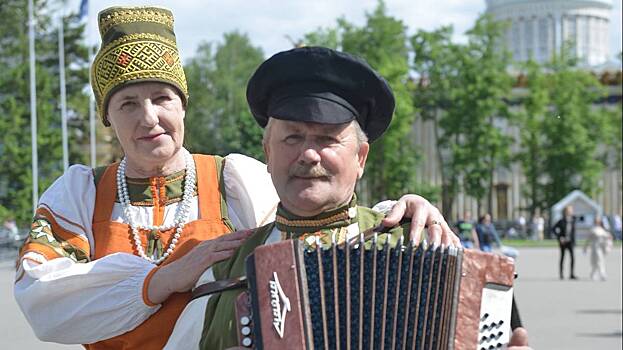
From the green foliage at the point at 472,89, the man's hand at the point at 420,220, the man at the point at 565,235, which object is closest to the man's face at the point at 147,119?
the man's hand at the point at 420,220

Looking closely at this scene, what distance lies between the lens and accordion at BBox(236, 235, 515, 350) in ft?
8.75

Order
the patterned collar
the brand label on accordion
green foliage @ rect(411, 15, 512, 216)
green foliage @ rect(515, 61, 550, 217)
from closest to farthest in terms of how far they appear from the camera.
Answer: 1. the brand label on accordion
2. the patterned collar
3. green foliage @ rect(411, 15, 512, 216)
4. green foliage @ rect(515, 61, 550, 217)

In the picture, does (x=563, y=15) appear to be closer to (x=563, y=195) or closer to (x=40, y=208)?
(x=563, y=195)

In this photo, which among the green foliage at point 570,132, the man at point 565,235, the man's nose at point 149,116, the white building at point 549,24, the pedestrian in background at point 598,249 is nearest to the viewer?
the man's nose at point 149,116

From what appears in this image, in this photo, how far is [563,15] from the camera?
8569cm

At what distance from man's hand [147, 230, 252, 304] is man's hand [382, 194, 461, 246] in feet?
1.41

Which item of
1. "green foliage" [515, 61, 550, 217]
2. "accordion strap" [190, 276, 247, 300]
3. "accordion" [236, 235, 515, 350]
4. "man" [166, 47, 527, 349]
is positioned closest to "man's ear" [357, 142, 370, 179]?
"man" [166, 47, 527, 349]

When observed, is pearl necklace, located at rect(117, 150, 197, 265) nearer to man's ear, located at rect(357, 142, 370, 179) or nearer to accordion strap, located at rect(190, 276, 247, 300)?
accordion strap, located at rect(190, 276, 247, 300)

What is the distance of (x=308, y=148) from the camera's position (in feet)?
9.61

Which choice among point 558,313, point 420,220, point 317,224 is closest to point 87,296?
point 317,224

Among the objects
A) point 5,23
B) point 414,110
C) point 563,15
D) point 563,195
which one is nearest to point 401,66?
point 414,110

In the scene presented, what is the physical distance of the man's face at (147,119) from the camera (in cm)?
360

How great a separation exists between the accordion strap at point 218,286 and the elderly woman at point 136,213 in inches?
2.4

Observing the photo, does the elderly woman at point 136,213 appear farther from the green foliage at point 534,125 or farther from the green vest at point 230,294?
the green foliage at point 534,125
